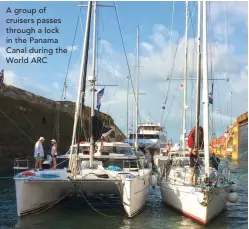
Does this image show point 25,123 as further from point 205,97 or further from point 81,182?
point 205,97

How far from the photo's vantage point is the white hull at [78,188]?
12844mm

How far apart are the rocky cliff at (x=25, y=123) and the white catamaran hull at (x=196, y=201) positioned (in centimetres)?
1323

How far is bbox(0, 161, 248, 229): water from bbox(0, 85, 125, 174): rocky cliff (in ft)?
38.4

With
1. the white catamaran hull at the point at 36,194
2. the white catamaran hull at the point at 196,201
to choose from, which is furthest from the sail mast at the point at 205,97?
the white catamaran hull at the point at 36,194

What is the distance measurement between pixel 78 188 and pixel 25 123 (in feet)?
58.7

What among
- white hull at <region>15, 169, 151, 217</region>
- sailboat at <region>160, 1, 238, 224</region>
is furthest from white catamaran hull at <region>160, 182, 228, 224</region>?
white hull at <region>15, 169, 151, 217</region>

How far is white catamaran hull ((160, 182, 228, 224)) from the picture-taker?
1228 centimetres

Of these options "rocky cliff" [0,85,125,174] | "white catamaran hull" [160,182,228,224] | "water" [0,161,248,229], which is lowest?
"water" [0,161,248,229]

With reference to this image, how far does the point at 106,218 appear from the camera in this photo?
13359 millimetres

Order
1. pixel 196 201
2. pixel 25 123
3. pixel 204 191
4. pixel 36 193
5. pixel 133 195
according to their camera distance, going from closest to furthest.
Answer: pixel 204 191, pixel 196 201, pixel 133 195, pixel 36 193, pixel 25 123

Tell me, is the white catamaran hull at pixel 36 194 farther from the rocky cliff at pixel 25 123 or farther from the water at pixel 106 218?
the rocky cliff at pixel 25 123

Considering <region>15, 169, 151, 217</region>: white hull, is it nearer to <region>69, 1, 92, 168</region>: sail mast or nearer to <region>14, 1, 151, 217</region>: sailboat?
<region>14, 1, 151, 217</region>: sailboat

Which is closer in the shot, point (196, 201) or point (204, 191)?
point (204, 191)

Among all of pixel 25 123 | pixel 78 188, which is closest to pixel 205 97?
pixel 78 188
